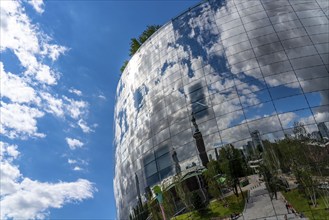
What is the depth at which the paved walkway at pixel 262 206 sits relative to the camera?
14.3m

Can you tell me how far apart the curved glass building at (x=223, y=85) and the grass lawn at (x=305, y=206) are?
9.56ft

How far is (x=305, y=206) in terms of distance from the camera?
13.8 metres

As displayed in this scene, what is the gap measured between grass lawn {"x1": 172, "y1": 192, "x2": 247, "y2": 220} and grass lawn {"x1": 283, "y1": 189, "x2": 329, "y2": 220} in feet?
7.24

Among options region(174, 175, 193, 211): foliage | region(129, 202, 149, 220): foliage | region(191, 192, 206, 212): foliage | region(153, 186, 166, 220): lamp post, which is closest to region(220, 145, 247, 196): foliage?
region(191, 192, 206, 212): foliage

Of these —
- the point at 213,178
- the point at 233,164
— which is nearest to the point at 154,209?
the point at 213,178

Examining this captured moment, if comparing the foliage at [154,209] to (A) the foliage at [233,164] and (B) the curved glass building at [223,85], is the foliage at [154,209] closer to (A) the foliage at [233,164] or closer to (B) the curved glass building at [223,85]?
(B) the curved glass building at [223,85]

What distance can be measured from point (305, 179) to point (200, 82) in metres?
8.85

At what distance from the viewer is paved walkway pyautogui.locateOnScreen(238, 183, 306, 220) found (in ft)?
46.9

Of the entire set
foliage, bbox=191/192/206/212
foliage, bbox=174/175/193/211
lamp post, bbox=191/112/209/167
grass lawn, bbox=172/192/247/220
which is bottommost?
grass lawn, bbox=172/192/247/220

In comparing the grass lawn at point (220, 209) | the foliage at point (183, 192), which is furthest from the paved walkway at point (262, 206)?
the foliage at point (183, 192)

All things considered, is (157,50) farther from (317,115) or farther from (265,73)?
(317,115)

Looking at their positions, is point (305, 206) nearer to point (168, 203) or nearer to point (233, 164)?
point (233, 164)

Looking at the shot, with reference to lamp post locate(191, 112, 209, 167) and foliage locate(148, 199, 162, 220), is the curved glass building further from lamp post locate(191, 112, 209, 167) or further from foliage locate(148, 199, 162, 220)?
foliage locate(148, 199, 162, 220)

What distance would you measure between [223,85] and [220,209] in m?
7.49
